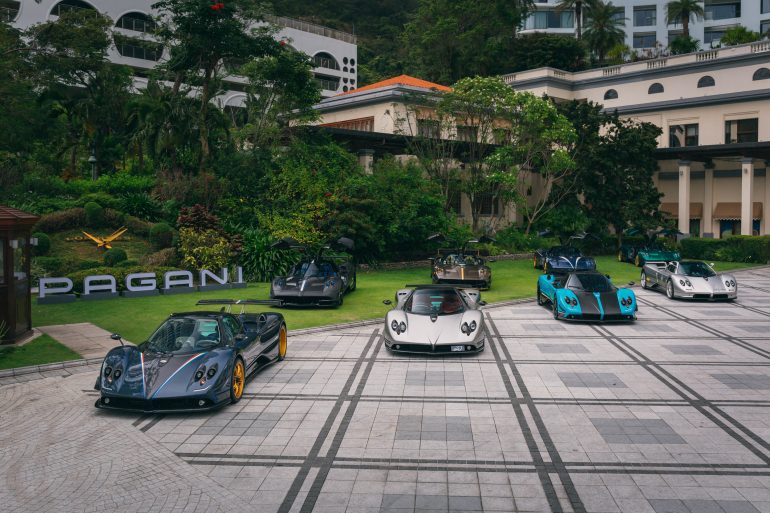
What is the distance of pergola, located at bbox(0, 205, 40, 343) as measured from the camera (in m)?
13.6

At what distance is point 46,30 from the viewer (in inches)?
1129

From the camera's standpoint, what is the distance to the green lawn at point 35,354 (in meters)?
12.7

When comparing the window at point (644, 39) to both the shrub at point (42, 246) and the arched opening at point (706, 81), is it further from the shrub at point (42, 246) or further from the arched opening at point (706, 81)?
the shrub at point (42, 246)

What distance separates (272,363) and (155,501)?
6044mm

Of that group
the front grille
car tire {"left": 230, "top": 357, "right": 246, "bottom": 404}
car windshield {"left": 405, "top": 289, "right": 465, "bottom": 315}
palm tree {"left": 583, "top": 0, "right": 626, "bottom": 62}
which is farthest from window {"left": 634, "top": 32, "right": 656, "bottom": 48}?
the front grille

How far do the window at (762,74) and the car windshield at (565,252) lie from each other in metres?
29.2

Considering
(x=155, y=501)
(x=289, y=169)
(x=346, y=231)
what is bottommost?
(x=155, y=501)

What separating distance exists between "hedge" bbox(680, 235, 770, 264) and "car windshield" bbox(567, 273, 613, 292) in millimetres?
23169

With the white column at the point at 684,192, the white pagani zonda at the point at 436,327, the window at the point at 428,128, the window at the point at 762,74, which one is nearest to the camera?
the white pagani zonda at the point at 436,327

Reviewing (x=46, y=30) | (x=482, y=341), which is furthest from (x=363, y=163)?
(x=482, y=341)

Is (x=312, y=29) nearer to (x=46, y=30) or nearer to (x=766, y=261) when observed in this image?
(x=46, y=30)

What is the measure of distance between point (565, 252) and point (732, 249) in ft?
46.7

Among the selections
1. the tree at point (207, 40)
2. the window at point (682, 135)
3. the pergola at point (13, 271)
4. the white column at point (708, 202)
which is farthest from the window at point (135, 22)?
the pergola at point (13, 271)

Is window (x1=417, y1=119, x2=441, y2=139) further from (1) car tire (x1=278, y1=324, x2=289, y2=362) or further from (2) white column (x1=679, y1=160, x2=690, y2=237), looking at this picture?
(1) car tire (x1=278, y1=324, x2=289, y2=362)
